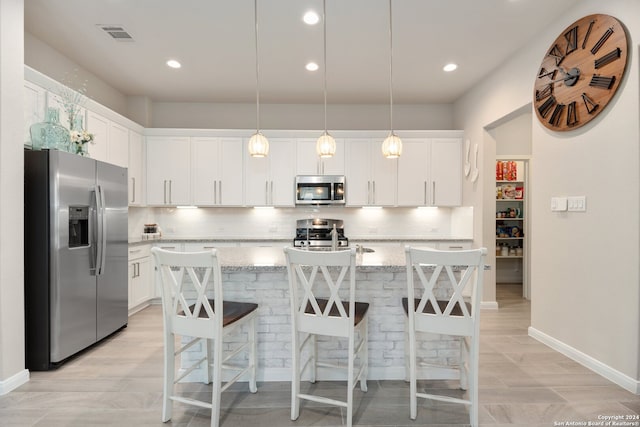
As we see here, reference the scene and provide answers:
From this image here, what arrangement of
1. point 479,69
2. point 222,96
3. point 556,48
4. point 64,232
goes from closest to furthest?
point 64,232
point 556,48
point 479,69
point 222,96

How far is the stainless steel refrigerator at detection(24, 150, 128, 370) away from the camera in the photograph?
2654 mm

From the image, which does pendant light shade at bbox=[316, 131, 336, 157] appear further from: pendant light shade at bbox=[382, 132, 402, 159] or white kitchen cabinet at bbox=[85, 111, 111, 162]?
white kitchen cabinet at bbox=[85, 111, 111, 162]

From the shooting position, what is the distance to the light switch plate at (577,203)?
2.78m

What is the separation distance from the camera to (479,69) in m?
4.07

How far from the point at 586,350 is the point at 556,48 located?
2.61m

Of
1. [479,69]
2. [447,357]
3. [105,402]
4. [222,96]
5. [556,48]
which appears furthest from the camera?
[222,96]

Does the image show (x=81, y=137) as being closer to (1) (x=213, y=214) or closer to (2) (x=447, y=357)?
(1) (x=213, y=214)

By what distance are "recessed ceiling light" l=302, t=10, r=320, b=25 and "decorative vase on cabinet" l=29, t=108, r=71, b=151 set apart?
230 centimetres

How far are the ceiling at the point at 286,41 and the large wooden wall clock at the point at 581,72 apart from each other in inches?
12.2

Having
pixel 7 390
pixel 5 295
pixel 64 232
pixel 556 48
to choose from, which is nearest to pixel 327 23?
pixel 556 48

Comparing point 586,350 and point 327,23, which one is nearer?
point 586,350

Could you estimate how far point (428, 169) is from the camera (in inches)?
199

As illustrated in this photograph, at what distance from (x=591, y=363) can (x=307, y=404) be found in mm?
2288

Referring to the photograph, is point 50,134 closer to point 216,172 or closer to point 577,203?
point 216,172
